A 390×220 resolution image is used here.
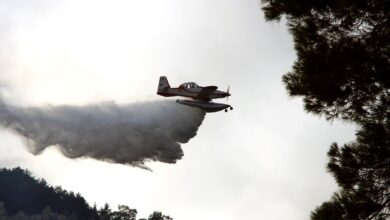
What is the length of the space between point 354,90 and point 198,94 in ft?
110

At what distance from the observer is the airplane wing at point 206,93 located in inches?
1845

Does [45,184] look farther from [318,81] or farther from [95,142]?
[318,81]

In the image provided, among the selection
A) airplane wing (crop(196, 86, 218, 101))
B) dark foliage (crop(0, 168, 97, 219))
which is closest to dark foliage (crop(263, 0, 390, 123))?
airplane wing (crop(196, 86, 218, 101))

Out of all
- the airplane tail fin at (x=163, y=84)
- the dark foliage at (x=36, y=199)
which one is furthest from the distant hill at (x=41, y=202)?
the airplane tail fin at (x=163, y=84)

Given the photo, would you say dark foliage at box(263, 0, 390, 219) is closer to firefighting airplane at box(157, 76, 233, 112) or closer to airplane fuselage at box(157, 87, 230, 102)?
firefighting airplane at box(157, 76, 233, 112)

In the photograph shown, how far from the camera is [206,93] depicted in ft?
155

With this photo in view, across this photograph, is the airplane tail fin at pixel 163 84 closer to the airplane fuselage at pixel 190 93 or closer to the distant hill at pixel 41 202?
the airplane fuselage at pixel 190 93

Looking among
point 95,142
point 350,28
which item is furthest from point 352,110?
point 95,142

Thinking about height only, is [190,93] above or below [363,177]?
above

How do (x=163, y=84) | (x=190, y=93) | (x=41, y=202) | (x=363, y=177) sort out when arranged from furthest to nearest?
1. (x=41, y=202)
2. (x=163, y=84)
3. (x=190, y=93)
4. (x=363, y=177)

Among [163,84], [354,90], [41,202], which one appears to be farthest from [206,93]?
[41,202]

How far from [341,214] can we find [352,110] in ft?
7.26

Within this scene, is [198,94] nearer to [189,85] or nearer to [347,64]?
[189,85]

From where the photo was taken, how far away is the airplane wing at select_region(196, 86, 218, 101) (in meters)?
46.9
